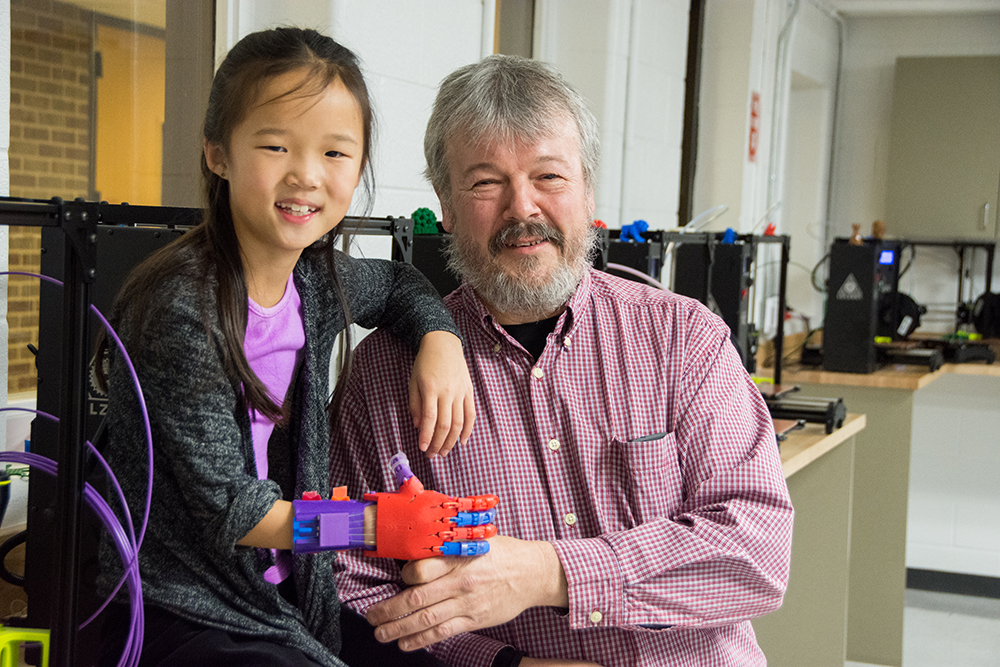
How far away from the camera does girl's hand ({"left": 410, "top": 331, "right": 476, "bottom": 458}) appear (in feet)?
3.67

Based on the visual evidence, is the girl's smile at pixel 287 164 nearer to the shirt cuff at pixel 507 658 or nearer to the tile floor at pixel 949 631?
the shirt cuff at pixel 507 658

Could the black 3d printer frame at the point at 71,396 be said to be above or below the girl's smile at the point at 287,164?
below

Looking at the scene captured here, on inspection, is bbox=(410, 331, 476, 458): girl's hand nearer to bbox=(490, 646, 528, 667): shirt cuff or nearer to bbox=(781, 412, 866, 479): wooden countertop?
bbox=(490, 646, 528, 667): shirt cuff

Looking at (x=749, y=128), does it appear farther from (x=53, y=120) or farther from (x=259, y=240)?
(x=259, y=240)

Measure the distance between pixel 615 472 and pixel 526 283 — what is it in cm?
30

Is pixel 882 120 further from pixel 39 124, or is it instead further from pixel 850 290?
pixel 39 124

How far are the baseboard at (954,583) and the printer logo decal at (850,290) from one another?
1.52 m

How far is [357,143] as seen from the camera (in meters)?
1.06

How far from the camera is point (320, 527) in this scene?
0.90m

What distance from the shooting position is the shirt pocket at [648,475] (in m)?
1.28

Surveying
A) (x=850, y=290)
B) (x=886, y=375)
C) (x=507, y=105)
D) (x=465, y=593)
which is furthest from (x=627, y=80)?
(x=465, y=593)

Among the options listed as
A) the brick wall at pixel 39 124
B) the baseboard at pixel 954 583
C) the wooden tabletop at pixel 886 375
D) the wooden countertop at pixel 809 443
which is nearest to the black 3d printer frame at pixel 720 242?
the wooden countertop at pixel 809 443

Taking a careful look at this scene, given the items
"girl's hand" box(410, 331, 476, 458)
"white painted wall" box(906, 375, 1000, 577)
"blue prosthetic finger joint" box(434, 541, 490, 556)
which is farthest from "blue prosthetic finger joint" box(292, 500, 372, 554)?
"white painted wall" box(906, 375, 1000, 577)

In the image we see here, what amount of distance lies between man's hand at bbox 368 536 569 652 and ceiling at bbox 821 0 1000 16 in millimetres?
5197
